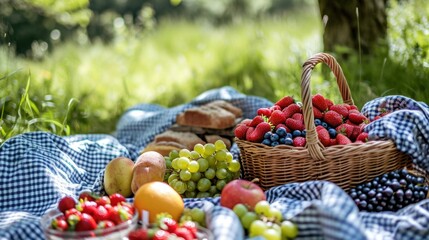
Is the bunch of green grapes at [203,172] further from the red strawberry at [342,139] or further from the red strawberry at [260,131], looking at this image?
the red strawberry at [342,139]

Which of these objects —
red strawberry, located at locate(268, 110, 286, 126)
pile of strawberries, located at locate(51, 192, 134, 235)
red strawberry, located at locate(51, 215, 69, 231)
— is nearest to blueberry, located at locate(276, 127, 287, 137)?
red strawberry, located at locate(268, 110, 286, 126)

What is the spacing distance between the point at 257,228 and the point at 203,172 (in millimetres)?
812

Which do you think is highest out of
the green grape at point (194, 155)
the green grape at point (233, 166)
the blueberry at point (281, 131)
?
the blueberry at point (281, 131)

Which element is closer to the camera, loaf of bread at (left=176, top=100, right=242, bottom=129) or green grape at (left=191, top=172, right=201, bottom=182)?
green grape at (left=191, top=172, right=201, bottom=182)

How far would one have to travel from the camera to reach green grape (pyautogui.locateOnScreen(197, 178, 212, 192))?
311cm

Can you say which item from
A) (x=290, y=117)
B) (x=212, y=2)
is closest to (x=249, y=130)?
(x=290, y=117)

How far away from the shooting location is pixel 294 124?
3.06 meters

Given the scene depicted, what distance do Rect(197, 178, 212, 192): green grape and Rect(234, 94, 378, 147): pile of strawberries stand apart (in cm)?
30

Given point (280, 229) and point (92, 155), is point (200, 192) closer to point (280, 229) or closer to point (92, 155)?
point (280, 229)

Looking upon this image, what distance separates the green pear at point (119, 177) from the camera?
320 centimetres

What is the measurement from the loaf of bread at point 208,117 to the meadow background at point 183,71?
835mm

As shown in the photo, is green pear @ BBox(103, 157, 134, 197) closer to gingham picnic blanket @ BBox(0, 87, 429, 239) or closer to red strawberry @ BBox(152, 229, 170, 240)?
gingham picnic blanket @ BBox(0, 87, 429, 239)

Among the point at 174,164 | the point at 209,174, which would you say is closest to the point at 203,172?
the point at 209,174

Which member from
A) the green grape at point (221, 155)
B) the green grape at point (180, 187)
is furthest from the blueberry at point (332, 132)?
the green grape at point (180, 187)
